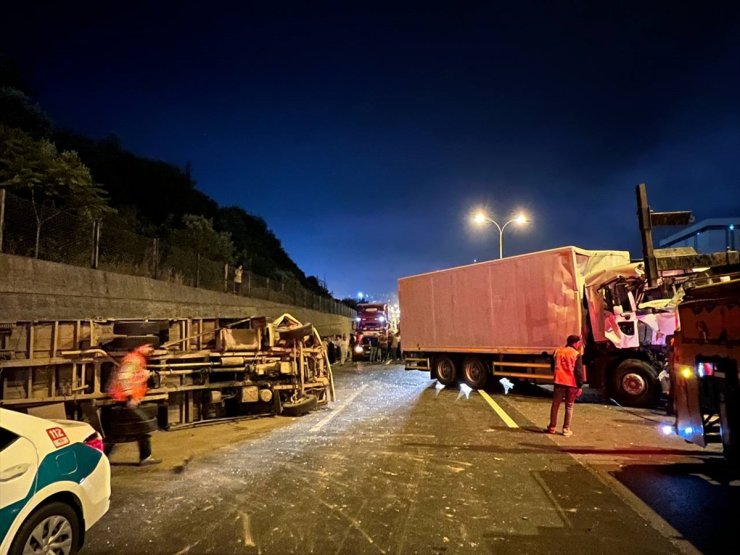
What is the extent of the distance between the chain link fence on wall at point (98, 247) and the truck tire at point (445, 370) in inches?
359

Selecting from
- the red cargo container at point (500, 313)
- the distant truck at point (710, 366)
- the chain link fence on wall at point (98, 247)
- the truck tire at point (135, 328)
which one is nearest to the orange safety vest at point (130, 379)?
the truck tire at point (135, 328)

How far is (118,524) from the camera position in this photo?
4.69 m

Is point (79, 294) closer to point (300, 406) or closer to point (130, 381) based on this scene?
point (130, 381)

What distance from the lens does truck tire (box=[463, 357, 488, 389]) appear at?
1441 centimetres

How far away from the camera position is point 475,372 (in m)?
14.7

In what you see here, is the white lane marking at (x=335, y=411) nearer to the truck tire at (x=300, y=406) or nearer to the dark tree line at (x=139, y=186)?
the truck tire at (x=300, y=406)

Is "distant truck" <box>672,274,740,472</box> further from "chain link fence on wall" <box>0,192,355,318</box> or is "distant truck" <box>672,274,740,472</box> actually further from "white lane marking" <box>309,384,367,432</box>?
"chain link fence on wall" <box>0,192,355,318</box>

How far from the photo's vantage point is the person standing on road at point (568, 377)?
836cm

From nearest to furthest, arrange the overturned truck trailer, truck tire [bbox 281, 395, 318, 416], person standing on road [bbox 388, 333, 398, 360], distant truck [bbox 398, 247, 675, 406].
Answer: the overturned truck trailer < truck tire [bbox 281, 395, 318, 416] < distant truck [bbox 398, 247, 675, 406] < person standing on road [bbox 388, 333, 398, 360]

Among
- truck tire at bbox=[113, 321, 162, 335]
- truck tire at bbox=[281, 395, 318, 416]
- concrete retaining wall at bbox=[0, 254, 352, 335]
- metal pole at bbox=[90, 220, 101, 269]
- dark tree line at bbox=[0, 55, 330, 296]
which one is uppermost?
dark tree line at bbox=[0, 55, 330, 296]

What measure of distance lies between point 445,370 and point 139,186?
84.6 ft

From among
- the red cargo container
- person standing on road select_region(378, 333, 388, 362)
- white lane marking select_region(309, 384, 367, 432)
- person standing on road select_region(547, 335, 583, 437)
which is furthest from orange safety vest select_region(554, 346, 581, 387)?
person standing on road select_region(378, 333, 388, 362)

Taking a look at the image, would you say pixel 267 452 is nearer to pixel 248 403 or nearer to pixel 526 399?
pixel 248 403

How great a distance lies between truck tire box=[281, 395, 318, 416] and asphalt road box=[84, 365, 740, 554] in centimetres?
65
